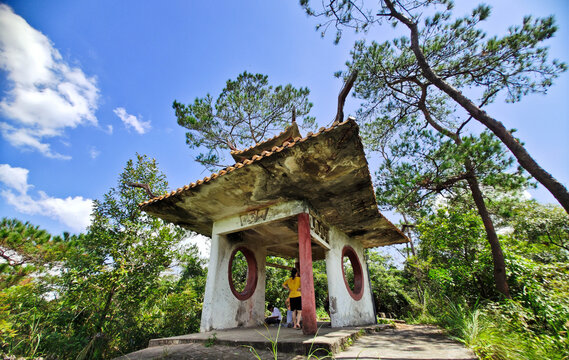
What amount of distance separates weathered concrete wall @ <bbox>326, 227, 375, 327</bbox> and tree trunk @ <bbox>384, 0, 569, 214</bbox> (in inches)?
158

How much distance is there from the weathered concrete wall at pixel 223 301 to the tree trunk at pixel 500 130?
245 inches

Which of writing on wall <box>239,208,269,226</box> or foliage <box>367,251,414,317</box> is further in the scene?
foliage <box>367,251,414,317</box>

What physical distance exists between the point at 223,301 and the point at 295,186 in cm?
298

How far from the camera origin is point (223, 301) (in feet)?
16.2

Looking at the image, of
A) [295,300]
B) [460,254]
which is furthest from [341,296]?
[460,254]

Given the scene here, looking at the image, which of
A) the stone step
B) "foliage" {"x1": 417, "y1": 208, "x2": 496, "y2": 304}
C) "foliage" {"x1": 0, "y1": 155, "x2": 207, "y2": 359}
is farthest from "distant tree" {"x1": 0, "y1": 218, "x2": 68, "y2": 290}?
"foliage" {"x1": 417, "y1": 208, "x2": 496, "y2": 304}

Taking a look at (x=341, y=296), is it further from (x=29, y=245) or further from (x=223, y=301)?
(x=29, y=245)

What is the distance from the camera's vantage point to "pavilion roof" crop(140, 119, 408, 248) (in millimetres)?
3188

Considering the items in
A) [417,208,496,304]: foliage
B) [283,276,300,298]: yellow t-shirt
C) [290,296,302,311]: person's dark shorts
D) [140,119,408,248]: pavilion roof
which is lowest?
[290,296,302,311]: person's dark shorts

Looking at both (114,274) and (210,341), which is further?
(114,274)

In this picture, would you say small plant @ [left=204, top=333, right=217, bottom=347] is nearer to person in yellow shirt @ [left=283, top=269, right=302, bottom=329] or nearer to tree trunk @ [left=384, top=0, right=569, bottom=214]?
person in yellow shirt @ [left=283, top=269, right=302, bottom=329]

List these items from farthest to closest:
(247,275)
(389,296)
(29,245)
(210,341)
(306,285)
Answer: (389,296) < (29,245) < (247,275) < (306,285) < (210,341)

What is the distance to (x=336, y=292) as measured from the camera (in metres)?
4.80

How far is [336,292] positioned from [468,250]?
13.0ft
